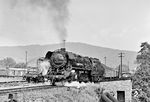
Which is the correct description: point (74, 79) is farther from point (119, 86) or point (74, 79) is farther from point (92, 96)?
point (119, 86)

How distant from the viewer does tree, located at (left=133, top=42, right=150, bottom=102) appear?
32.8 metres

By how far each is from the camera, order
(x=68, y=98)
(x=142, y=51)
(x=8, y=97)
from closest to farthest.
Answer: (x=8, y=97) < (x=68, y=98) < (x=142, y=51)

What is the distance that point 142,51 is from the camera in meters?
38.1

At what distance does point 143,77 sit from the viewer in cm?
3438

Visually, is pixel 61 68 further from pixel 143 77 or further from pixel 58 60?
pixel 143 77

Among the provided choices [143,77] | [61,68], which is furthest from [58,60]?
[143,77]

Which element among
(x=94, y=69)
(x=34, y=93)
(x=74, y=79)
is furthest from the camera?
(x=94, y=69)

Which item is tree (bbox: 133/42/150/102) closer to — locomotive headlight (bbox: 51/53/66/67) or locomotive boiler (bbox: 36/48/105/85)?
locomotive boiler (bbox: 36/48/105/85)

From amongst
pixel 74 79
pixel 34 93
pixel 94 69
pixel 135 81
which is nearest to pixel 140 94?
pixel 135 81

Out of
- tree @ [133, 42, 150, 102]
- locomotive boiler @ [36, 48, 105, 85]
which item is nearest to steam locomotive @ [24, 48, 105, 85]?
locomotive boiler @ [36, 48, 105, 85]

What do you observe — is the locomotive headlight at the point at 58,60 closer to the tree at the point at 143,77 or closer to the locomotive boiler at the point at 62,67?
the locomotive boiler at the point at 62,67

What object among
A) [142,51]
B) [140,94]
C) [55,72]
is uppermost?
[142,51]

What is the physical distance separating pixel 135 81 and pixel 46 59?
17.5 meters

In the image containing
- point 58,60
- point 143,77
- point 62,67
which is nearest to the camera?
point 62,67
